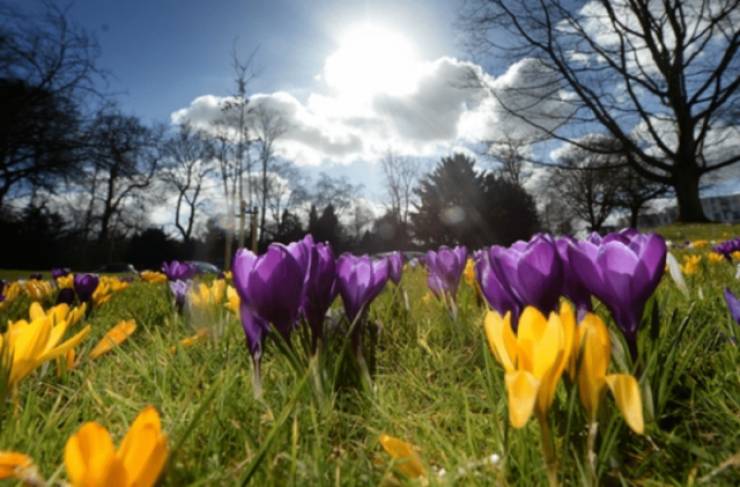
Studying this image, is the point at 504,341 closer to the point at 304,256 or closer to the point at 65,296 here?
the point at 304,256

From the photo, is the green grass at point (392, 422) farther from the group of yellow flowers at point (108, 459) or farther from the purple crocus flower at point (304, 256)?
the purple crocus flower at point (304, 256)

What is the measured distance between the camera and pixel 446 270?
1.85 metres

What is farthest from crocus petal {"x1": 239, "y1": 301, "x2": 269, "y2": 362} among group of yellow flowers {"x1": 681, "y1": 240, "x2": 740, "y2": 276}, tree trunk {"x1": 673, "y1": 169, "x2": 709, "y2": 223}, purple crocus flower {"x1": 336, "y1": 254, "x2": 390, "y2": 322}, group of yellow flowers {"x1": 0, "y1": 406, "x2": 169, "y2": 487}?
tree trunk {"x1": 673, "y1": 169, "x2": 709, "y2": 223}

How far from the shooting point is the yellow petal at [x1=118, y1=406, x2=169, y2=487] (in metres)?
0.41

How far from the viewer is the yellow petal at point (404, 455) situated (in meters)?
Answer: 0.62

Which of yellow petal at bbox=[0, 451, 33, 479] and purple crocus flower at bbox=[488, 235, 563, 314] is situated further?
purple crocus flower at bbox=[488, 235, 563, 314]

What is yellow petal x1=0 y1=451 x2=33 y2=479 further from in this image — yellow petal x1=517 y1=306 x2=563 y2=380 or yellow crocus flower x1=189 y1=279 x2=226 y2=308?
yellow crocus flower x1=189 y1=279 x2=226 y2=308

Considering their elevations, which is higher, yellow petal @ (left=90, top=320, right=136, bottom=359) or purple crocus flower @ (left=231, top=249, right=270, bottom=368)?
purple crocus flower @ (left=231, top=249, right=270, bottom=368)

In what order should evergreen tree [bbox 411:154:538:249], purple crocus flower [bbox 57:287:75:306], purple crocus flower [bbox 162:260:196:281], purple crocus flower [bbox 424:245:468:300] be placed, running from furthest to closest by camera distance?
evergreen tree [bbox 411:154:538:249] < purple crocus flower [bbox 162:260:196:281] < purple crocus flower [bbox 57:287:75:306] < purple crocus flower [bbox 424:245:468:300]

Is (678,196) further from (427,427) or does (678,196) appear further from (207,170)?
(207,170)

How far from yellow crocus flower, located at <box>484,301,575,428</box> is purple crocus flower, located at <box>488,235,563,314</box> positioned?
25 cm

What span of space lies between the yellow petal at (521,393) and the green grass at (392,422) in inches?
5.7

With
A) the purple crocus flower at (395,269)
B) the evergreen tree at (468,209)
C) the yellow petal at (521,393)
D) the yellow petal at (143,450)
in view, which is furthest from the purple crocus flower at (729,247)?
the evergreen tree at (468,209)

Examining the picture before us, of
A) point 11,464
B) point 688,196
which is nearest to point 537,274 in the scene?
point 11,464
